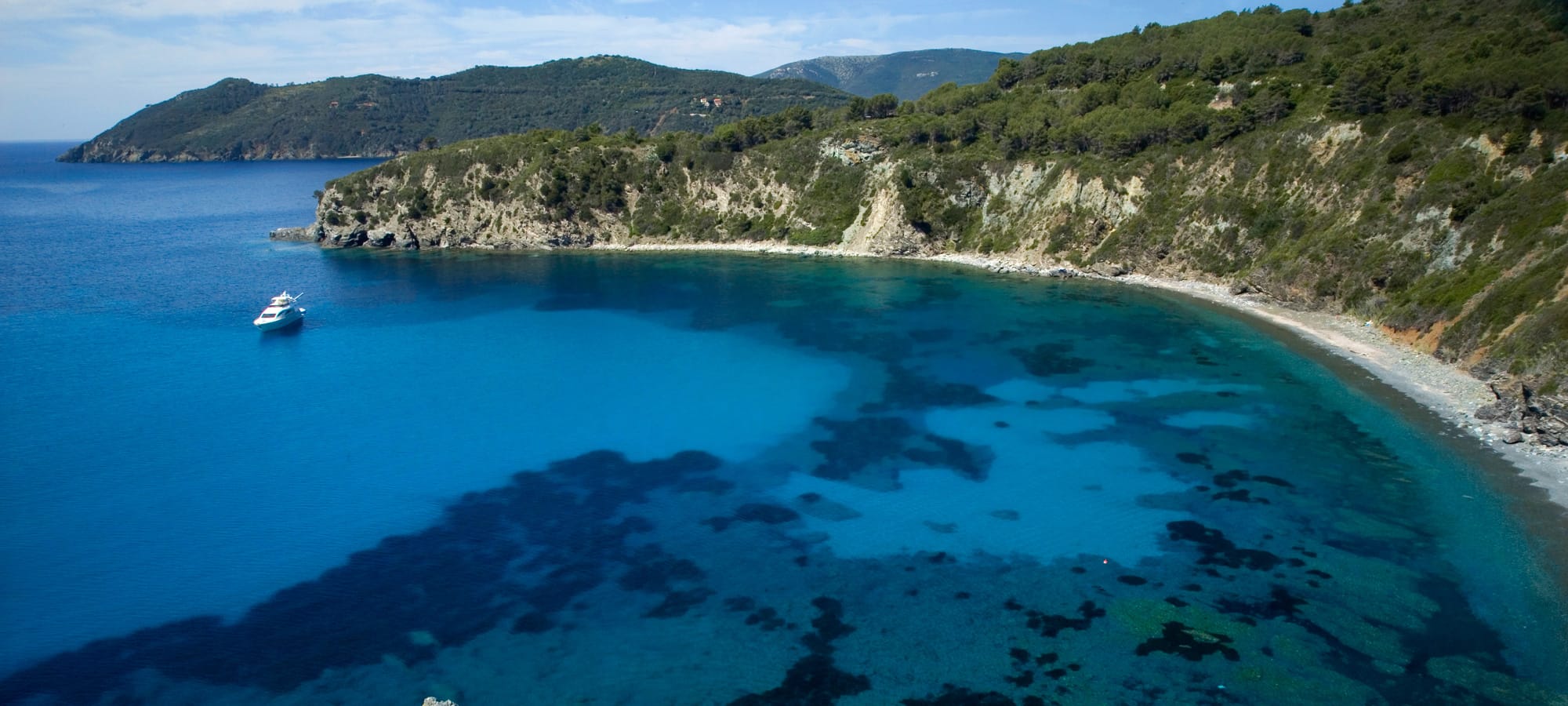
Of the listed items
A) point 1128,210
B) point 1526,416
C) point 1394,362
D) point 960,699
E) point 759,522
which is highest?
point 1128,210

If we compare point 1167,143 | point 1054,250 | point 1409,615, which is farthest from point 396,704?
point 1167,143

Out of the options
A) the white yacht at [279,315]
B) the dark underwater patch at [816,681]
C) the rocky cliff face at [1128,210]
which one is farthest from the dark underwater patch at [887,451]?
the white yacht at [279,315]

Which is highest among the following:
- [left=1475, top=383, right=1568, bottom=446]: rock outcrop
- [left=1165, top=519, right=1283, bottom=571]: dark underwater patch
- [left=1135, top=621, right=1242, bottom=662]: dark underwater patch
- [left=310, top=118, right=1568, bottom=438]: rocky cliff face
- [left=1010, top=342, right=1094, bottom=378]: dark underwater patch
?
[left=310, top=118, right=1568, bottom=438]: rocky cliff face

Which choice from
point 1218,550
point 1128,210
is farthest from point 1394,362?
point 1128,210

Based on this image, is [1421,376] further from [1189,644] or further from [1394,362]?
[1189,644]

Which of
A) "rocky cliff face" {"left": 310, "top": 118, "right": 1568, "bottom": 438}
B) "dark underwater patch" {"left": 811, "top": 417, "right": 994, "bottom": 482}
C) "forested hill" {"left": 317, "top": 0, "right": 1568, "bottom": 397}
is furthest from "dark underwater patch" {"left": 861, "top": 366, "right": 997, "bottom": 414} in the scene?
"forested hill" {"left": 317, "top": 0, "right": 1568, "bottom": 397}

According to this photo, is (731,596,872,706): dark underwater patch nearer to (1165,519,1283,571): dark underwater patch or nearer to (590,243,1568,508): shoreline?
(1165,519,1283,571): dark underwater patch
